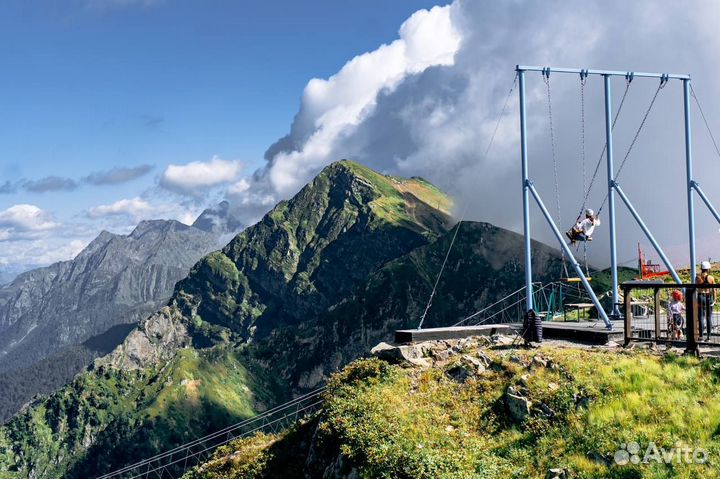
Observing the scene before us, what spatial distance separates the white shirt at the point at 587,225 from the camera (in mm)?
29141

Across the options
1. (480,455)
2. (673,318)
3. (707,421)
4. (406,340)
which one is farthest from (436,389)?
(673,318)

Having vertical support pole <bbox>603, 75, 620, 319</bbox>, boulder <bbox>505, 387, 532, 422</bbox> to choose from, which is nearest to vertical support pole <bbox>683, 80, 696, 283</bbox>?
vertical support pole <bbox>603, 75, 620, 319</bbox>

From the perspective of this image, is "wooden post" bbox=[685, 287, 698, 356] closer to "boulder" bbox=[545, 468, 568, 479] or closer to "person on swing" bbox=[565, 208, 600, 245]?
"boulder" bbox=[545, 468, 568, 479]

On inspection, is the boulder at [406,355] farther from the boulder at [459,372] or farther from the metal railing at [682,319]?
the metal railing at [682,319]

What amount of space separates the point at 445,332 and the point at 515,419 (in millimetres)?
10047

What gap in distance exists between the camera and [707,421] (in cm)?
1418

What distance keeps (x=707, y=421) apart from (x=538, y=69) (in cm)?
1956

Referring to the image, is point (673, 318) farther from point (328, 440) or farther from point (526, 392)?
point (328, 440)

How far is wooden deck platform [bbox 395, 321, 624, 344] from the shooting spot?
2395 centimetres

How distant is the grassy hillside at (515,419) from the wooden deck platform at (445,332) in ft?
10.8

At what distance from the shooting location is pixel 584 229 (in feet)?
95.7

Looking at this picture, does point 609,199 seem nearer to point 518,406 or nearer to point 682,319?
point 682,319

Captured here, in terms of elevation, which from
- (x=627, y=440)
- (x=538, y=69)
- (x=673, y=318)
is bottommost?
(x=627, y=440)

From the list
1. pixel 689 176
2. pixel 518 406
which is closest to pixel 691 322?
pixel 518 406
